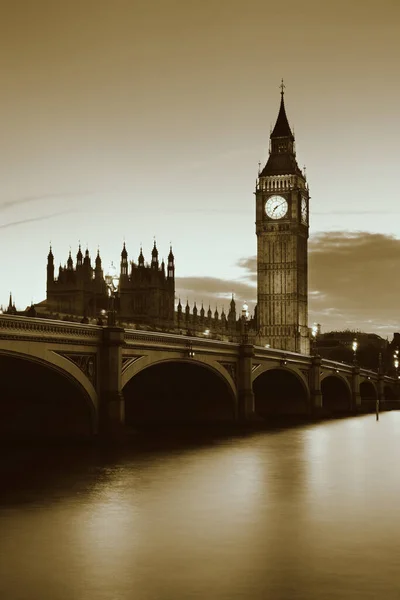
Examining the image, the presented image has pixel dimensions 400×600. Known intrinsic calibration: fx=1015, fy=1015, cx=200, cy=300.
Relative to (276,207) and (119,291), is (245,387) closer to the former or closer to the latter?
(119,291)

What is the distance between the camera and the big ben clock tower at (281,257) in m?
161

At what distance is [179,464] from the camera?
37438 millimetres

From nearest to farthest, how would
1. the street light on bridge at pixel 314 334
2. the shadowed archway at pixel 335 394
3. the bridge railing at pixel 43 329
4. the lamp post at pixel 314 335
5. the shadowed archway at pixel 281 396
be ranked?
the bridge railing at pixel 43 329 → the lamp post at pixel 314 335 → the street light on bridge at pixel 314 334 → the shadowed archway at pixel 281 396 → the shadowed archway at pixel 335 394

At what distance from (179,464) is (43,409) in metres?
10.8

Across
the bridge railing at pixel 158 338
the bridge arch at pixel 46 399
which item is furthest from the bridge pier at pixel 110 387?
the bridge railing at pixel 158 338

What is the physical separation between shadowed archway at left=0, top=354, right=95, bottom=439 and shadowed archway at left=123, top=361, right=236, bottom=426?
13.5m

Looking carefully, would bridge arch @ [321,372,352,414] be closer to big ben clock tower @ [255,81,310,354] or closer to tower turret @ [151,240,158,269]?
tower turret @ [151,240,158,269]

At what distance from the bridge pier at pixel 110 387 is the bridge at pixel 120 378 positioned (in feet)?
0.14

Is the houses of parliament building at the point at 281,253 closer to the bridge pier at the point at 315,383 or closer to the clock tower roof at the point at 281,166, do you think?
the clock tower roof at the point at 281,166

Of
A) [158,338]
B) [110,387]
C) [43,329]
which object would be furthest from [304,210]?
[43,329]

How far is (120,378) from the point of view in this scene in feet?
Answer: 146

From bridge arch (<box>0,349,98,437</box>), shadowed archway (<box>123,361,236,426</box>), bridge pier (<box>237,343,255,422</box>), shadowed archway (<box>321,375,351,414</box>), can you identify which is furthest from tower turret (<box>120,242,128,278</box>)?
bridge arch (<box>0,349,98,437</box>)

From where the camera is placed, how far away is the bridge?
40125 mm

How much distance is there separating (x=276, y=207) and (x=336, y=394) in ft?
199
